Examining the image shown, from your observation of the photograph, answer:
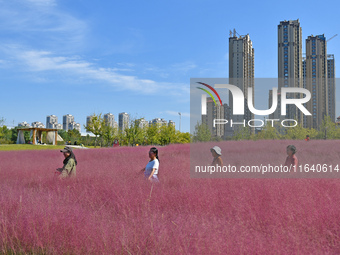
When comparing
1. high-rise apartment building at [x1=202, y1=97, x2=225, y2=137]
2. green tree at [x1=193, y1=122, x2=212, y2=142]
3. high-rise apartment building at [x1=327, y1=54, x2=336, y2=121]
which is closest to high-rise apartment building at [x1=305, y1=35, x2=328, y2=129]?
high-rise apartment building at [x1=327, y1=54, x2=336, y2=121]

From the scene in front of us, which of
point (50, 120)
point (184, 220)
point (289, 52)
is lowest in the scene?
point (184, 220)

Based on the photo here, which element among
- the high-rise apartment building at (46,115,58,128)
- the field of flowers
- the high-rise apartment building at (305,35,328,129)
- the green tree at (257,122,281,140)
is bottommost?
the field of flowers

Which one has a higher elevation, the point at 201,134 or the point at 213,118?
the point at 213,118

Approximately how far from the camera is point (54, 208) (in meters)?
4.01

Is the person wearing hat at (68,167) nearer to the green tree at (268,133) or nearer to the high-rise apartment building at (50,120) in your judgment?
the green tree at (268,133)

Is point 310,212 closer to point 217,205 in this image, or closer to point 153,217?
point 217,205

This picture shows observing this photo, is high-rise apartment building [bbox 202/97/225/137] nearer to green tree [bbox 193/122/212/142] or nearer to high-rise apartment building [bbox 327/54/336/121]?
green tree [bbox 193/122/212/142]

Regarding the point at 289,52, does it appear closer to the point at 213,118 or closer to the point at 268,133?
the point at 213,118

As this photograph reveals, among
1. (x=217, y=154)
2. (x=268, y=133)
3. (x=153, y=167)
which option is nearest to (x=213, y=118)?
(x=268, y=133)

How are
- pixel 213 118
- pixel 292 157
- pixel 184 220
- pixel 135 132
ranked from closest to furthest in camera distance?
pixel 184 220 < pixel 292 157 < pixel 135 132 < pixel 213 118

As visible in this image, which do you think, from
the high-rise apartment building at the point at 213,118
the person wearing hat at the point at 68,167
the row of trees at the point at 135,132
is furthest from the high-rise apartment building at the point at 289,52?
the person wearing hat at the point at 68,167

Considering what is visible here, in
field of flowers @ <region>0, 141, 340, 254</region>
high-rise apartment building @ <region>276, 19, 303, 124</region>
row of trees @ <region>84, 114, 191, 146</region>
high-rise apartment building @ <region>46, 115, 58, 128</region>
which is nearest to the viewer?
field of flowers @ <region>0, 141, 340, 254</region>

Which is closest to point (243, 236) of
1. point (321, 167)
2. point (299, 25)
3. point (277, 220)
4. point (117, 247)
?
point (277, 220)

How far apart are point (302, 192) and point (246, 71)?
274 feet
